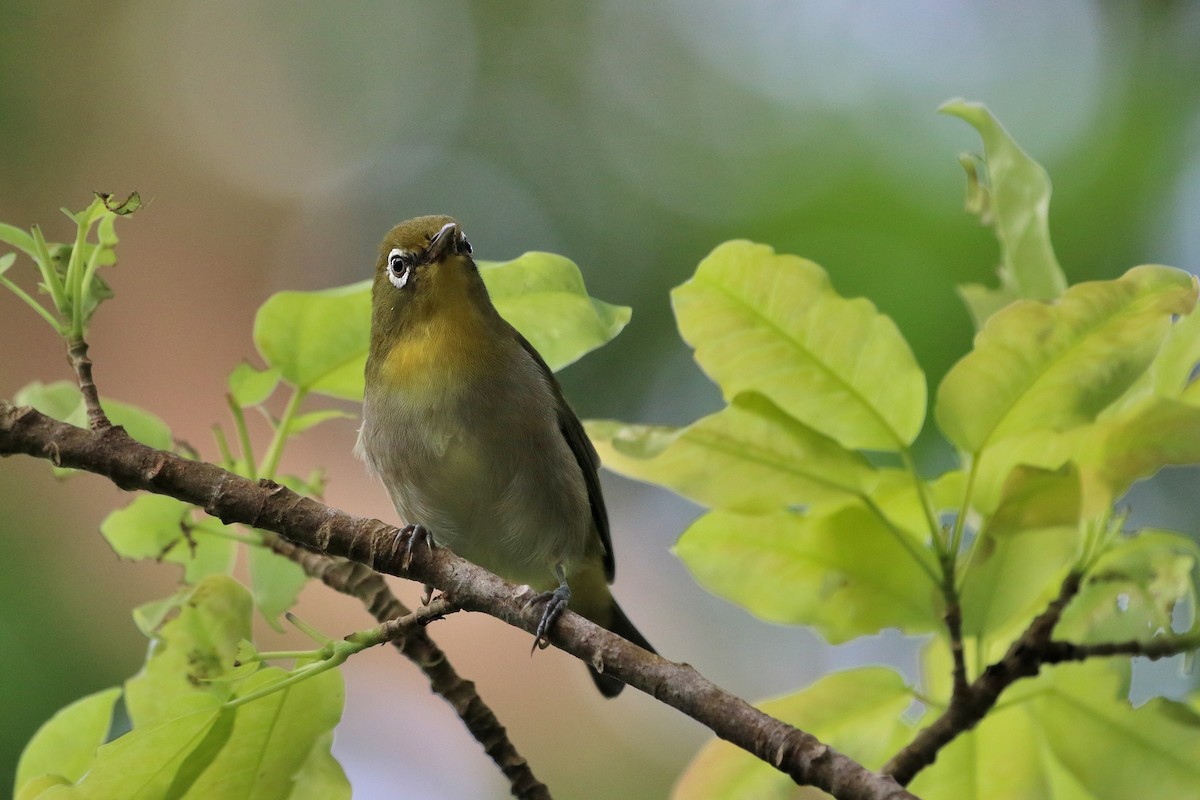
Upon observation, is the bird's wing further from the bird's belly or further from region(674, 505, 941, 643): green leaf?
region(674, 505, 941, 643): green leaf

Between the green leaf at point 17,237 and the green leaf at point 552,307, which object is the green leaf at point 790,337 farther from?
the green leaf at point 17,237

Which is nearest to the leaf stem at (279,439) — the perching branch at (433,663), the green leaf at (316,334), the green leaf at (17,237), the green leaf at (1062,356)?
the green leaf at (316,334)

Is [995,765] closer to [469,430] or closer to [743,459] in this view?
[743,459]

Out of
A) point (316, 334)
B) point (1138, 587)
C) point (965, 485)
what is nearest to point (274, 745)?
point (316, 334)

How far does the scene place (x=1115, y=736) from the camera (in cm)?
184

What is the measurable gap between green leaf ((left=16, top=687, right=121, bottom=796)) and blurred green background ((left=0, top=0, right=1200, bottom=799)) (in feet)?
7.62

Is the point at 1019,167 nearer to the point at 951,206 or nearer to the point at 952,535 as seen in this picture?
the point at 952,535

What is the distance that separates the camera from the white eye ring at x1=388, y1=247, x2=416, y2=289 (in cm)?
289

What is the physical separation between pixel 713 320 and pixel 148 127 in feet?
21.2

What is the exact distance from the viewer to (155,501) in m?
2.16

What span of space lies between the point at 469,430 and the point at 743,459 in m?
1.04

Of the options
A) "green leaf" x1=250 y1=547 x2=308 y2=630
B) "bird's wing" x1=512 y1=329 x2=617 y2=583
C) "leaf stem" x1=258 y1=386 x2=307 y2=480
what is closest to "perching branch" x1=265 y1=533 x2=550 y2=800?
"green leaf" x1=250 y1=547 x2=308 y2=630

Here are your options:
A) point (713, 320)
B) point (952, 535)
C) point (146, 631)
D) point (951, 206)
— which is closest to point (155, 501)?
point (146, 631)

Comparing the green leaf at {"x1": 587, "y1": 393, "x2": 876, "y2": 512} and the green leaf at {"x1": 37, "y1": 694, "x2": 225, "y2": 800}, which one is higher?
the green leaf at {"x1": 587, "y1": 393, "x2": 876, "y2": 512}
